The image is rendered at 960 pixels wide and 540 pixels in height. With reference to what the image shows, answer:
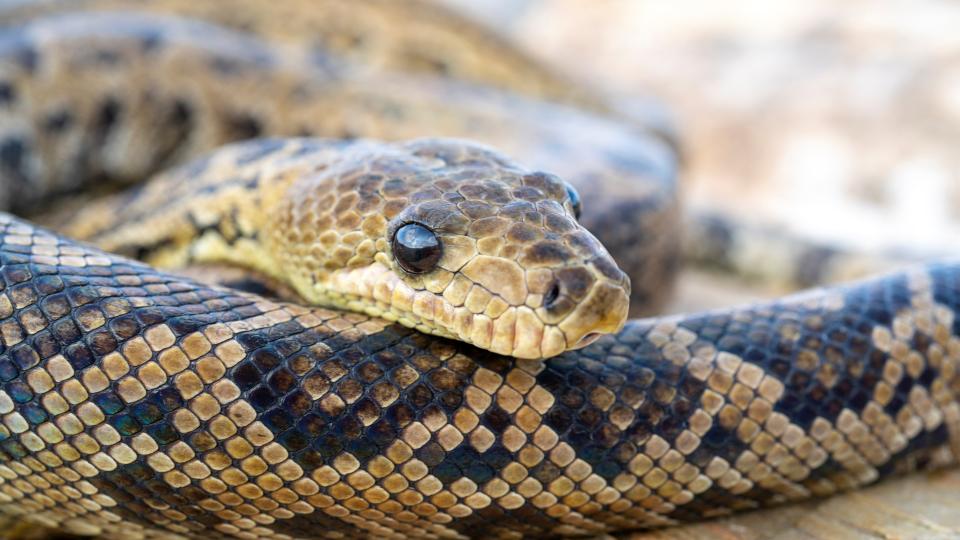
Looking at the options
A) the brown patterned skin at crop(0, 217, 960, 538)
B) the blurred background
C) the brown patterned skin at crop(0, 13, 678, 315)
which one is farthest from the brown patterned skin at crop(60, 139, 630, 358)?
the blurred background

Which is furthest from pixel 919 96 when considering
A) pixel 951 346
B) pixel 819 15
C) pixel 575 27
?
pixel 951 346

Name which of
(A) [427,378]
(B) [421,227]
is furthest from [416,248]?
(A) [427,378]

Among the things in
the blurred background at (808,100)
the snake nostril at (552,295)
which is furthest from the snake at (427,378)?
the blurred background at (808,100)

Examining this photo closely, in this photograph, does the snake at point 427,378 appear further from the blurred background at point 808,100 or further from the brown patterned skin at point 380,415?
the blurred background at point 808,100

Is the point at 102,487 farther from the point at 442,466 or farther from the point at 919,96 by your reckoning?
the point at 919,96

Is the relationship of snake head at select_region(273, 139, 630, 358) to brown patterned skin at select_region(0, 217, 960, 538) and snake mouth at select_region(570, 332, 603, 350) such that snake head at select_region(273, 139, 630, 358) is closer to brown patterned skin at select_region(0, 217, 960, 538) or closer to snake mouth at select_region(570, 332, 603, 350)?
snake mouth at select_region(570, 332, 603, 350)

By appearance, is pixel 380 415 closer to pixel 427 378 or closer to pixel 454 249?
pixel 427 378
